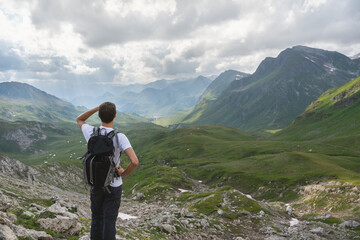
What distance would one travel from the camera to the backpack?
8328 millimetres

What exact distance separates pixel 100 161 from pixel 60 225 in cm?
1059

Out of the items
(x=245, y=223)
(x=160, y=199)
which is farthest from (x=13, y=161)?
(x=245, y=223)

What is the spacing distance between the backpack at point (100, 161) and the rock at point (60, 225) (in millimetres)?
A: 9650

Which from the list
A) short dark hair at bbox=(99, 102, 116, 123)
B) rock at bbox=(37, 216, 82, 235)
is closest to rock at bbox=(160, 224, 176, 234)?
rock at bbox=(37, 216, 82, 235)

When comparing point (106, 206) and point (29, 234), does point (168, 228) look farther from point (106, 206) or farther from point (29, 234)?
point (106, 206)

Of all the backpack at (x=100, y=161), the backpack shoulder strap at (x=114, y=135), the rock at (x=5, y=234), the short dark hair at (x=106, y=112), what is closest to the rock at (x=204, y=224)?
the rock at (x=5, y=234)

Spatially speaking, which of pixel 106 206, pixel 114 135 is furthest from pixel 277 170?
pixel 114 135

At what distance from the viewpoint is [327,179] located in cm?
8181

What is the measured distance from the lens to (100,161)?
8.35m

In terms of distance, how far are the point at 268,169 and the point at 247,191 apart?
2343 centimetres

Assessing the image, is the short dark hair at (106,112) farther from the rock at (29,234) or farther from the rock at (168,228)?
the rock at (168,228)

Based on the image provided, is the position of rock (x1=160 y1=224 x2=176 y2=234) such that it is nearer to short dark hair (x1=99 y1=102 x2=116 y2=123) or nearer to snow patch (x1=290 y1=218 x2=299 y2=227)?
short dark hair (x1=99 y1=102 x2=116 y2=123)

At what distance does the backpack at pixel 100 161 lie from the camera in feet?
27.3

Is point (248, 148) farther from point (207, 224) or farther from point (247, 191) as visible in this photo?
point (207, 224)
